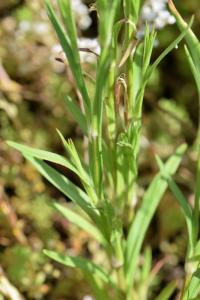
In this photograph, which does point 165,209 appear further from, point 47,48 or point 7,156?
point 47,48

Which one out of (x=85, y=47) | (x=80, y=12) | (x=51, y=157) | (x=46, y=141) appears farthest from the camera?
(x=46, y=141)

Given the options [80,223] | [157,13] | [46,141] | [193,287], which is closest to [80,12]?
[157,13]

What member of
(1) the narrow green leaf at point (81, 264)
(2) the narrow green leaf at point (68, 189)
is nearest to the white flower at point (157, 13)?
(2) the narrow green leaf at point (68, 189)

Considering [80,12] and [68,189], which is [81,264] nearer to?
[68,189]

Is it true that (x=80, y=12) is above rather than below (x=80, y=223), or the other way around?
above

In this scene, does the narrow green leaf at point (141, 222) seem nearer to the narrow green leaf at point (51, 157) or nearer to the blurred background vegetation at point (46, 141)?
the narrow green leaf at point (51, 157)

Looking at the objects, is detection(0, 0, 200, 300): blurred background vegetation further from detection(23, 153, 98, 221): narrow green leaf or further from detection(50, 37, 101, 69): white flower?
detection(23, 153, 98, 221): narrow green leaf

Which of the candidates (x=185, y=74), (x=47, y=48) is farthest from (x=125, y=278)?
(x=185, y=74)

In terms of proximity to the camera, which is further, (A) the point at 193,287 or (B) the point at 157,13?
(B) the point at 157,13
